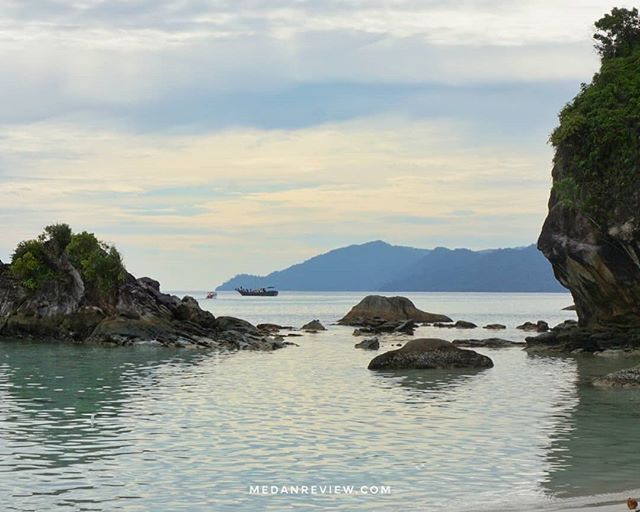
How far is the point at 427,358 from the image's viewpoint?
44.9 metres

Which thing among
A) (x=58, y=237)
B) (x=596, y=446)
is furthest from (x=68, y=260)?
(x=596, y=446)

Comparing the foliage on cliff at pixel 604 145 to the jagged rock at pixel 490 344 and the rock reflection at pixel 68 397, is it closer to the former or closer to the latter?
the jagged rock at pixel 490 344

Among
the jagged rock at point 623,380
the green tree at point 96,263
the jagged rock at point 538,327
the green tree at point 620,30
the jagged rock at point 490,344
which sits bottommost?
the jagged rock at point 538,327

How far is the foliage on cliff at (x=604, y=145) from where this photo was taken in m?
53.0

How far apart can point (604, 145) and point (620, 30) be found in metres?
13.4

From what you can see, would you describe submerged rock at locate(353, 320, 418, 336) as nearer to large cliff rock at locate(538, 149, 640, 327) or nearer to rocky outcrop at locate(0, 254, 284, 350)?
rocky outcrop at locate(0, 254, 284, 350)

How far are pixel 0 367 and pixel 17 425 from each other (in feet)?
76.0

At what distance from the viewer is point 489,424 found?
25750mm

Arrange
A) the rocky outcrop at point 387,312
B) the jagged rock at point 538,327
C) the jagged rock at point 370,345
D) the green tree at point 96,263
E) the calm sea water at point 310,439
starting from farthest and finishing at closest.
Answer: the rocky outcrop at point 387,312 < the jagged rock at point 538,327 < the green tree at point 96,263 < the jagged rock at point 370,345 < the calm sea water at point 310,439

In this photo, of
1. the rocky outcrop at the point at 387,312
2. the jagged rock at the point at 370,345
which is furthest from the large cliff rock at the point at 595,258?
the rocky outcrop at the point at 387,312

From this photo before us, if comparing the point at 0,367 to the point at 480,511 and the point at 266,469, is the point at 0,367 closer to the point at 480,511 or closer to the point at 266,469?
the point at 266,469

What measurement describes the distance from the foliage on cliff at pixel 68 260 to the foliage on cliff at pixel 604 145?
37600mm

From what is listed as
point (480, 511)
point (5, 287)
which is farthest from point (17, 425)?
point (5, 287)

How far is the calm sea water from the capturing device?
1652 cm
